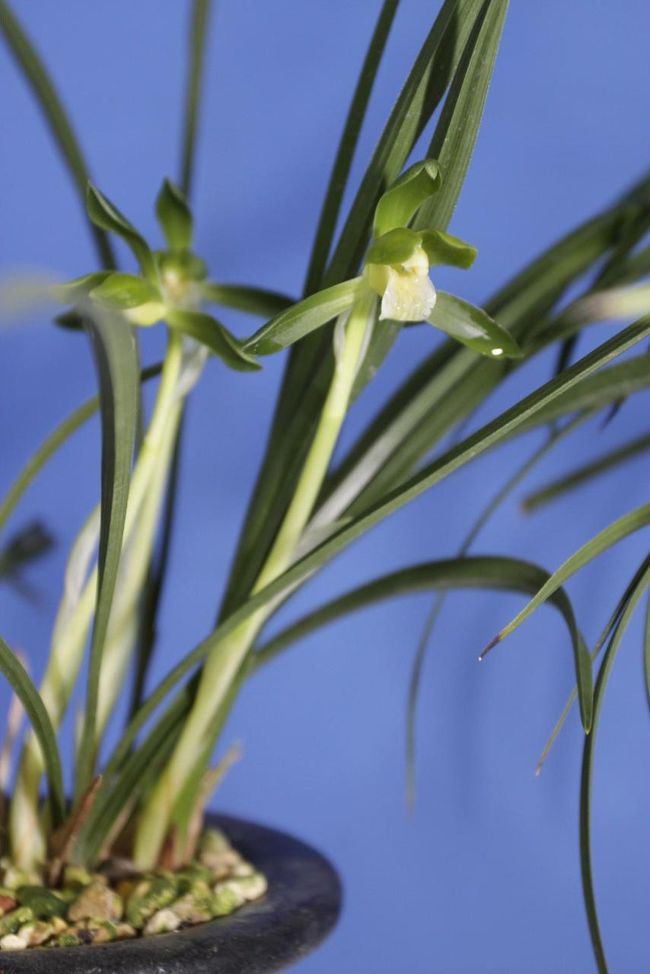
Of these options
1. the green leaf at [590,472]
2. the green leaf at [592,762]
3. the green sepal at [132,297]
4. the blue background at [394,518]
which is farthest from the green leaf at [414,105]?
the blue background at [394,518]

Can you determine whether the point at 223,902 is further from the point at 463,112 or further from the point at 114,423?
the point at 463,112

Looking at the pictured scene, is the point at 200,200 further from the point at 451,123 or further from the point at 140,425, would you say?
the point at 451,123

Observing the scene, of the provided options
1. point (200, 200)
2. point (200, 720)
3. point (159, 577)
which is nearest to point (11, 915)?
point (200, 720)

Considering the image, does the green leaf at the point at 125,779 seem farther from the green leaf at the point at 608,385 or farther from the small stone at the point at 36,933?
the green leaf at the point at 608,385

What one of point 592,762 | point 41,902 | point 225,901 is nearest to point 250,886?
point 225,901

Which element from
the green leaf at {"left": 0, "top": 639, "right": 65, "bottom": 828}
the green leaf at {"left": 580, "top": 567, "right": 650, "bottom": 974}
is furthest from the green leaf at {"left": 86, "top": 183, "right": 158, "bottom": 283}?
the green leaf at {"left": 580, "top": 567, "right": 650, "bottom": 974}

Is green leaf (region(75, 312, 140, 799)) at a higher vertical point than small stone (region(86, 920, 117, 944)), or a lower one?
higher

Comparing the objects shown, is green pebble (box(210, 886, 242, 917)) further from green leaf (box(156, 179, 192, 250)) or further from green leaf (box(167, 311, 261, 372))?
green leaf (box(156, 179, 192, 250))
